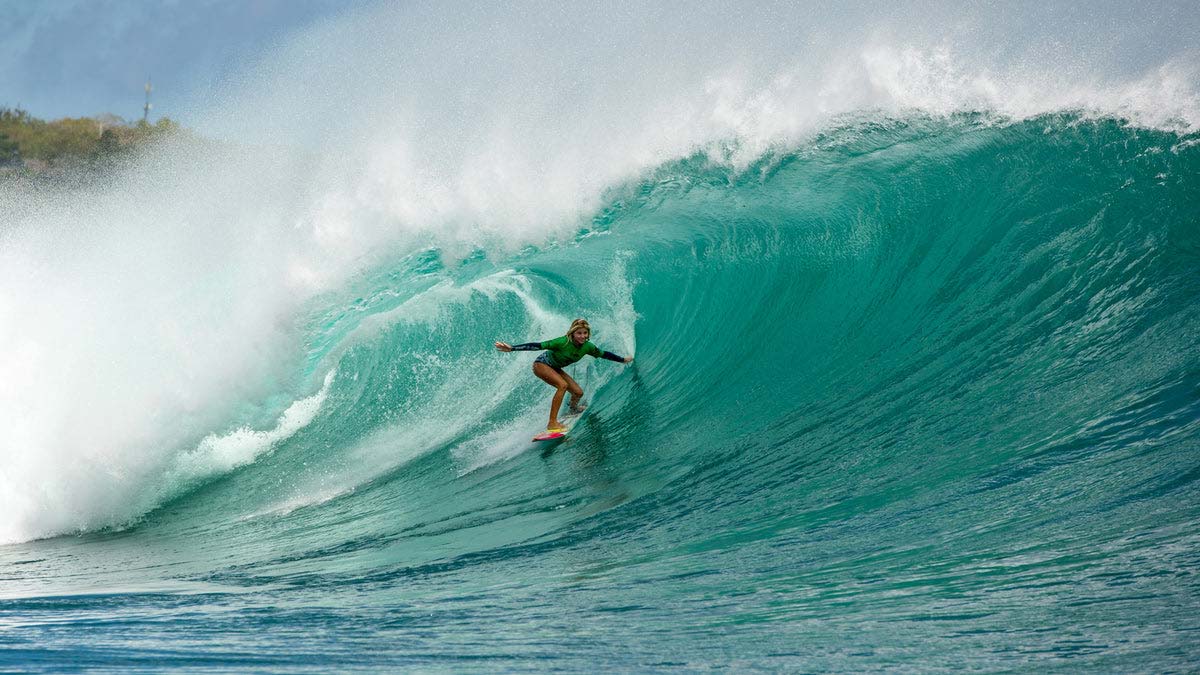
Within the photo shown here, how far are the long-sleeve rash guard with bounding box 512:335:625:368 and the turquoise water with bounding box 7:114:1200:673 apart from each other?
57 cm

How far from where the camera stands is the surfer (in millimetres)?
8250

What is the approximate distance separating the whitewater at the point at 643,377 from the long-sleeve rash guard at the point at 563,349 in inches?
22.5

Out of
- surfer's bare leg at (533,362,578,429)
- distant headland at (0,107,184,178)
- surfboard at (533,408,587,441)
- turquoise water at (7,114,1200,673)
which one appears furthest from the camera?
distant headland at (0,107,184,178)

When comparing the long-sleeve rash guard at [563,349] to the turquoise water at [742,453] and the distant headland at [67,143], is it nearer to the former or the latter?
the turquoise water at [742,453]

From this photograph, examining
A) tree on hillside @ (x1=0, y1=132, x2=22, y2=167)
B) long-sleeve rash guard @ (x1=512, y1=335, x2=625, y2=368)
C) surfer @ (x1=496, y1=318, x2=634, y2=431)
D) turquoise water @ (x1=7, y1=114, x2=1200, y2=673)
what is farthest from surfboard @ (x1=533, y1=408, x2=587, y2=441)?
tree on hillside @ (x1=0, y1=132, x2=22, y2=167)

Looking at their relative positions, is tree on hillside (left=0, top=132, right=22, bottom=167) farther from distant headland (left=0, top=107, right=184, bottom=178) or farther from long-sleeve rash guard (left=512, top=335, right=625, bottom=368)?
long-sleeve rash guard (left=512, top=335, right=625, bottom=368)

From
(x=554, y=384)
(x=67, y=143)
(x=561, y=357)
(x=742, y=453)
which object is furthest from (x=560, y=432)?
(x=67, y=143)

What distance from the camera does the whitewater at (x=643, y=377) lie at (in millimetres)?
3631

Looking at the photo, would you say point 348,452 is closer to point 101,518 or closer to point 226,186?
point 101,518

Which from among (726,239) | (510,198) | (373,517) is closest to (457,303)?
(510,198)

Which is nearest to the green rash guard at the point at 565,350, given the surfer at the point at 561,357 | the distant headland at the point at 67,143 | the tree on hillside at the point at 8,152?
the surfer at the point at 561,357

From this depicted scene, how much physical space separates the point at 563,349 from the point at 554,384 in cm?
34

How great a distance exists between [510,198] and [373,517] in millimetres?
5942

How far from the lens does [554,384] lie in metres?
8.52
